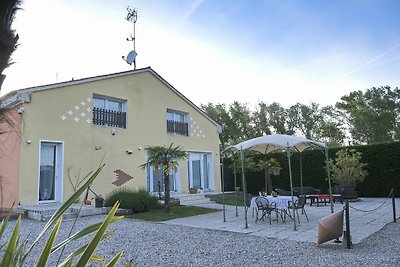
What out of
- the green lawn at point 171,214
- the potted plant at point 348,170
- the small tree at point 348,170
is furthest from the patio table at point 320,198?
the green lawn at point 171,214

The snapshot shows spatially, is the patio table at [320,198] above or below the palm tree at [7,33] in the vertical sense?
below

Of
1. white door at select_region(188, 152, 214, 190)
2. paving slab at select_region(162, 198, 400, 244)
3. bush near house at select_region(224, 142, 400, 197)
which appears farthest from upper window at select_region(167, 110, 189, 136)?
bush near house at select_region(224, 142, 400, 197)

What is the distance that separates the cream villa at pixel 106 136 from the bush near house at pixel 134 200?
1665 mm

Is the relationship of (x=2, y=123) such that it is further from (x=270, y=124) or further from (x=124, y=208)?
(x=270, y=124)

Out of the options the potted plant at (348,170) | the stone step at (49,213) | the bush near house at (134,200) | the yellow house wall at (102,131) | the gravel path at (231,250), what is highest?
the yellow house wall at (102,131)

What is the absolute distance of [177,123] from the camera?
19141 mm

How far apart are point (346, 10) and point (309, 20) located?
1056 mm

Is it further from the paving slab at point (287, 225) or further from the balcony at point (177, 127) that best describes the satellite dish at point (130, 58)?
the paving slab at point (287, 225)

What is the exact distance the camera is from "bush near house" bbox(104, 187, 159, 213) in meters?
12.6

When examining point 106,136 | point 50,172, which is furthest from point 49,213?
point 106,136

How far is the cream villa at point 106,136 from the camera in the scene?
12.6m

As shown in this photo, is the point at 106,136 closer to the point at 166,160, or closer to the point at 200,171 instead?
the point at 166,160

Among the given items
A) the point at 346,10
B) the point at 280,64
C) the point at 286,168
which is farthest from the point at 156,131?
the point at 346,10

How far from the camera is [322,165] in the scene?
66.2ft
